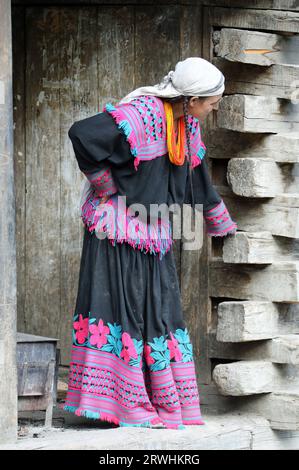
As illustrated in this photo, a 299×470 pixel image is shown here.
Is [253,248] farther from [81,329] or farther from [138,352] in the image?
[81,329]

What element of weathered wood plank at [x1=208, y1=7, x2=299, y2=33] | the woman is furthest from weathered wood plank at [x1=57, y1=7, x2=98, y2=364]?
the woman

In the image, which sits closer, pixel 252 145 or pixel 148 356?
pixel 148 356

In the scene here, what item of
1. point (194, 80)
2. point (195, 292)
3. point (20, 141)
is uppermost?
point (194, 80)

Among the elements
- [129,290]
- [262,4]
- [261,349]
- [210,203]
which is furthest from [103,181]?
[262,4]

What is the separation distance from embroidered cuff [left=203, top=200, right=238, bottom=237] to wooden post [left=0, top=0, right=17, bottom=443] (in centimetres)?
123

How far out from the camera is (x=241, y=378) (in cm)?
571

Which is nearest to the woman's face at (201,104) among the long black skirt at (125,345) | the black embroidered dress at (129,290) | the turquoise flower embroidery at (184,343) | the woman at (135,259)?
the woman at (135,259)

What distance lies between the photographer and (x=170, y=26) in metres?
6.03

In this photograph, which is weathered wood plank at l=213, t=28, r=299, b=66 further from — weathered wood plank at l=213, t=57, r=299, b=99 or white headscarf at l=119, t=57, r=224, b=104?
white headscarf at l=119, t=57, r=224, b=104

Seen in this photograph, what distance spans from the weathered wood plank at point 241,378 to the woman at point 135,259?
0.82 feet

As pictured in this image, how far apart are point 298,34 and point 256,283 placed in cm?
127

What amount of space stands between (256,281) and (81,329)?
0.97 meters

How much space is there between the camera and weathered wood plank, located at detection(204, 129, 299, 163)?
5.81 metres
